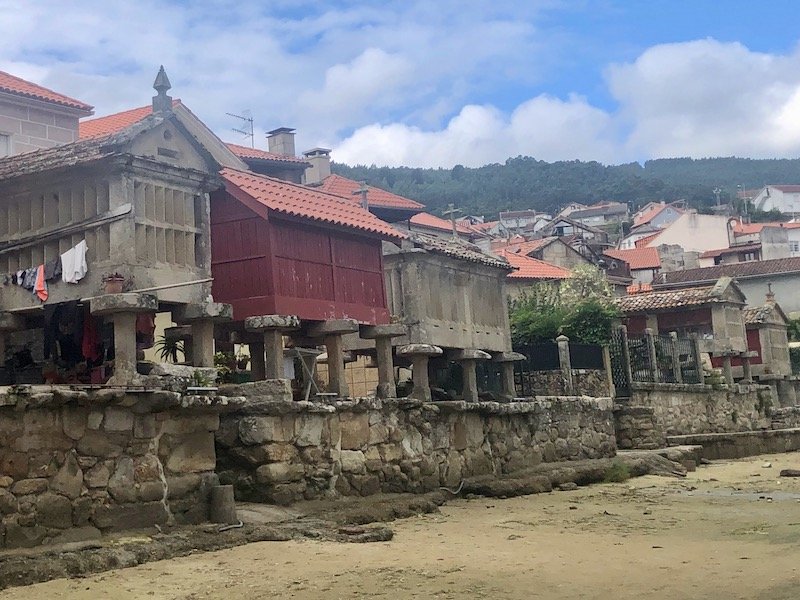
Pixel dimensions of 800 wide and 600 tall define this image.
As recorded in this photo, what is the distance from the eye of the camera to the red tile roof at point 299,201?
14430mm

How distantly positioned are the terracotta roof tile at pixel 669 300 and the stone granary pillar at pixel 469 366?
1320 cm

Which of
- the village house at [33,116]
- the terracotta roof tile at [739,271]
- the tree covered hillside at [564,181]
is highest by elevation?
the tree covered hillside at [564,181]

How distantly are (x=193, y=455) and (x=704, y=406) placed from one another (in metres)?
20.9

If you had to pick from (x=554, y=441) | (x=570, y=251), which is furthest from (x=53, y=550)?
(x=570, y=251)

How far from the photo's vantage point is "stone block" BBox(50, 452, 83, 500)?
937cm

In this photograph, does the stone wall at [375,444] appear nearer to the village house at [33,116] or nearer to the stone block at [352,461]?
the stone block at [352,461]

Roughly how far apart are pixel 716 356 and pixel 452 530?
21865mm

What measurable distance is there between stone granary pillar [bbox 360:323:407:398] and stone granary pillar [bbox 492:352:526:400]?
16.9 ft

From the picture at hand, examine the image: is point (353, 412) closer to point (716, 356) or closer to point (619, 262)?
point (716, 356)

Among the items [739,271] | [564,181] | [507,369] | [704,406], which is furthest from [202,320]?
[564,181]

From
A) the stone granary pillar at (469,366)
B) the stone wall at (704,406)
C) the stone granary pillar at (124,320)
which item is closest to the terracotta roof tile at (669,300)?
the stone wall at (704,406)

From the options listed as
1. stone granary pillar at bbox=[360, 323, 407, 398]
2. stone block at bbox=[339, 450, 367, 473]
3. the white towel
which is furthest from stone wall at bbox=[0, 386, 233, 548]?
stone granary pillar at bbox=[360, 323, 407, 398]

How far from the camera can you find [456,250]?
20.4 meters

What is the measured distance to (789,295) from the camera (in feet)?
168
